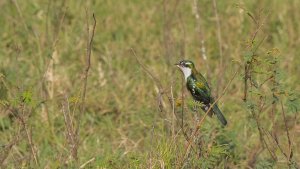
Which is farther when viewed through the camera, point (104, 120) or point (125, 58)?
point (125, 58)

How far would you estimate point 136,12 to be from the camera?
782 centimetres

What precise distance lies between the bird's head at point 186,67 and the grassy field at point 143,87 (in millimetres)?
76

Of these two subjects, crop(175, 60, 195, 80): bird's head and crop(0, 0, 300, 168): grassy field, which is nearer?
crop(0, 0, 300, 168): grassy field

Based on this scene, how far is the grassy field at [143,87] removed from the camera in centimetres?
449

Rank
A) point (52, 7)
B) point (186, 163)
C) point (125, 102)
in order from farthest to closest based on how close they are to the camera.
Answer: point (52, 7)
point (125, 102)
point (186, 163)

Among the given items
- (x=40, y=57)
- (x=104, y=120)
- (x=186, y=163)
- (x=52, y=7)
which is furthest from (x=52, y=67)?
(x=186, y=163)

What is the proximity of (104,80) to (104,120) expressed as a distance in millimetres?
537

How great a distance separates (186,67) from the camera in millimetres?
4973

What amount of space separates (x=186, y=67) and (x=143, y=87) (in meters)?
1.62

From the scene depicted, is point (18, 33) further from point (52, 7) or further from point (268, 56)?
point (268, 56)

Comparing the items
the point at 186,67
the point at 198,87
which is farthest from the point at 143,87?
the point at 198,87

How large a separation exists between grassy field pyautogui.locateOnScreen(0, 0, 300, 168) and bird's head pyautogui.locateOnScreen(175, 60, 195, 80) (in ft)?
0.25

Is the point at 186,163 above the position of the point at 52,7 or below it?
below

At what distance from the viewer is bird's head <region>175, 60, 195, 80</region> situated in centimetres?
489
